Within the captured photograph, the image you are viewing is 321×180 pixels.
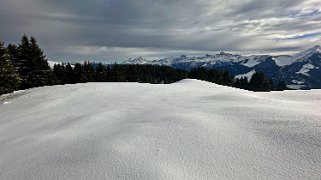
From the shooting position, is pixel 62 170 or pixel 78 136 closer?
pixel 62 170

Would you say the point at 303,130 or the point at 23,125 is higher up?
the point at 303,130

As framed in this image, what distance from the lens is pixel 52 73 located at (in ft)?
198

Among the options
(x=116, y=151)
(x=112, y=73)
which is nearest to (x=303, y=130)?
(x=116, y=151)

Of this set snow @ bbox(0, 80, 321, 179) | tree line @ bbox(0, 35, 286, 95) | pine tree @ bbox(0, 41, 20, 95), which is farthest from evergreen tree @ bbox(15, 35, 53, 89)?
snow @ bbox(0, 80, 321, 179)

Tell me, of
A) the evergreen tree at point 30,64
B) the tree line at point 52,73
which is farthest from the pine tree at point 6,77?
the evergreen tree at point 30,64

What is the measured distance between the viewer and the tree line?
34.9 m

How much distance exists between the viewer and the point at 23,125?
13938 mm

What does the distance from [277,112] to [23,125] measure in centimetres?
1145

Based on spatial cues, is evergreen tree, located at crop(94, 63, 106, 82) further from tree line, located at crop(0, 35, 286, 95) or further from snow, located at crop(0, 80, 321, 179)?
snow, located at crop(0, 80, 321, 179)

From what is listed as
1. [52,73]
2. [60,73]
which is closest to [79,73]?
[60,73]

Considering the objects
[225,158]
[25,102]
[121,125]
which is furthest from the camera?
[25,102]

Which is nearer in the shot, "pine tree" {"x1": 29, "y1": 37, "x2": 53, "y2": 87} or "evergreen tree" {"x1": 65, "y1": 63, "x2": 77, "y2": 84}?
"pine tree" {"x1": 29, "y1": 37, "x2": 53, "y2": 87}

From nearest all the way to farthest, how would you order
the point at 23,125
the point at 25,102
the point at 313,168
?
the point at 313,168
the point at 23,125
the point at 25,102

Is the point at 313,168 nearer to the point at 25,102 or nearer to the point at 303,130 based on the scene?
the point at 303,130
